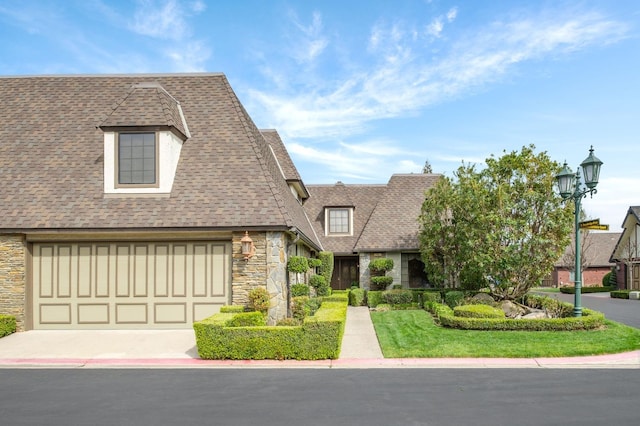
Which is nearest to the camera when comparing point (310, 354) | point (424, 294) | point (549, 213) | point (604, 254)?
point (310, 354)

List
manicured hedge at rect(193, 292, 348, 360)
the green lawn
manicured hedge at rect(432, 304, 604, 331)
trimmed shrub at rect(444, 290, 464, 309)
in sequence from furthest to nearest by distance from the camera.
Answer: trimmed shrub at rect(444, 290, 464, 309) → manicured hedge at rect(432, 304, 604, 331) → the green lawn → manicured hedge at rect(193, 292, 348, 360)

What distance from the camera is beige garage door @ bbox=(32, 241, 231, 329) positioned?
15.4 meters

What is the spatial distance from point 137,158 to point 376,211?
15.2m

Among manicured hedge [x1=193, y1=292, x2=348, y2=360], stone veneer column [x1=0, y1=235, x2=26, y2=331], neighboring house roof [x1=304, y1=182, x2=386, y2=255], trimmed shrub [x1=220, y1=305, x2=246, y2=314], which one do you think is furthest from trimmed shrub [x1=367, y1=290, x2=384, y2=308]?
stone veneer column [x1=0, y1=235, x2=26, y2=331]

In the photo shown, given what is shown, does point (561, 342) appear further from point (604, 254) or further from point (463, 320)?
point (604, 254)

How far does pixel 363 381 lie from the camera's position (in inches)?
390

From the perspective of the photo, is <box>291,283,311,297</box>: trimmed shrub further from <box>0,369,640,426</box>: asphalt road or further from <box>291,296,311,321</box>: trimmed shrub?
<box>0,369,640,426</box>: asphalt road

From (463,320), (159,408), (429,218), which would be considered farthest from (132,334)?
(429,218)

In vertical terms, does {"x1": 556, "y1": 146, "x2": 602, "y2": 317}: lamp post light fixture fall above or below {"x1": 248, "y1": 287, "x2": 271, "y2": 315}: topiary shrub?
above

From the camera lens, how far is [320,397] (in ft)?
28.6

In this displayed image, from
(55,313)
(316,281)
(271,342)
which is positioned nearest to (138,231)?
(55,313)

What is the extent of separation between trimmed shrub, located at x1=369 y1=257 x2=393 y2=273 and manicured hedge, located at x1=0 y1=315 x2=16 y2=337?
Result: 51.0ft

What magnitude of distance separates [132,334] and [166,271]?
199 centimetres

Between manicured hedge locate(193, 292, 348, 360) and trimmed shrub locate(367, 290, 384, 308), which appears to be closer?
manicured hedge locate(193, 292, 348, 360)
